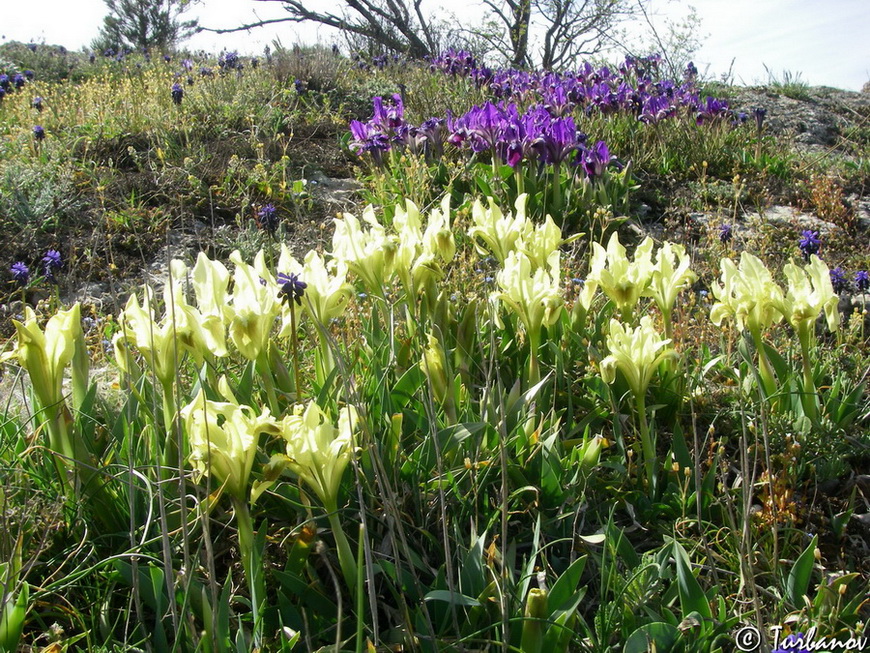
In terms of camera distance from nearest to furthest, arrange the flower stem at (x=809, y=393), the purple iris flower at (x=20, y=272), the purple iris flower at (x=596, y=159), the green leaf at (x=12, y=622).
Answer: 1. the green leaf at (x=12, y=622)
2. the flower stem at (x=809, y=393)
3. the purple iris flower at (x=20, y=272)
4. the purple iris flower at (x=596, y=159)

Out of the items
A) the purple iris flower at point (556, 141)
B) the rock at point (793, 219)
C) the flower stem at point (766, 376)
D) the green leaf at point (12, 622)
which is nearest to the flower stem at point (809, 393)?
the flower stem at point (766, 376)

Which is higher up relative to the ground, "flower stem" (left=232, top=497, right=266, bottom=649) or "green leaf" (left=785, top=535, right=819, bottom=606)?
"flower stem" (left=232, top=497, right=266, bottom=649)

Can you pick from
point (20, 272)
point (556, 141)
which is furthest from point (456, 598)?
point (556, 141)

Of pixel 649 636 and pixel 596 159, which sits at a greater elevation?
pixel 596 159

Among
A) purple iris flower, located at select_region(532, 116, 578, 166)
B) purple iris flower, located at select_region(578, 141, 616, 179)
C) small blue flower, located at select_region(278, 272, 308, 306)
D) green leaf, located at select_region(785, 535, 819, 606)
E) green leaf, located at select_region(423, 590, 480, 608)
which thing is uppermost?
purple iris flower, located at select_region(532, 116, 578, 166)

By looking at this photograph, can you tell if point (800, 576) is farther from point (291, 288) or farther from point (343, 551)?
point (291, 288)

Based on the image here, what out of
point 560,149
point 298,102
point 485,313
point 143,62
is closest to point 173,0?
point 143,62

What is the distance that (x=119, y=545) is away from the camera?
161 centimetres

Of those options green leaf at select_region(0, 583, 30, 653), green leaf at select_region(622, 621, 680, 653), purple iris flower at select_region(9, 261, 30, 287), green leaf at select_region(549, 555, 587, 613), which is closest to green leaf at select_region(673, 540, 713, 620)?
green leaf at select_region(622, 621, 680, 653)

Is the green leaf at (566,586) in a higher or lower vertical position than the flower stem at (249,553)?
lower

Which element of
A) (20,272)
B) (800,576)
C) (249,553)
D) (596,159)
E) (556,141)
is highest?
(556,141)

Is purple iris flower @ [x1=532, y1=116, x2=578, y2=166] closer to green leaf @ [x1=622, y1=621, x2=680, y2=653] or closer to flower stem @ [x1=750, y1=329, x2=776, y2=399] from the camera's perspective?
flower stem @ [x1=750, y1=329, x2=776, y2=399]

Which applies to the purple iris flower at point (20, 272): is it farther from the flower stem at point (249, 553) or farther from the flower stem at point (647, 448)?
the flower stem at point (647, 448)

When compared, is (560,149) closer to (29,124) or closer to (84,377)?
(84,377)
